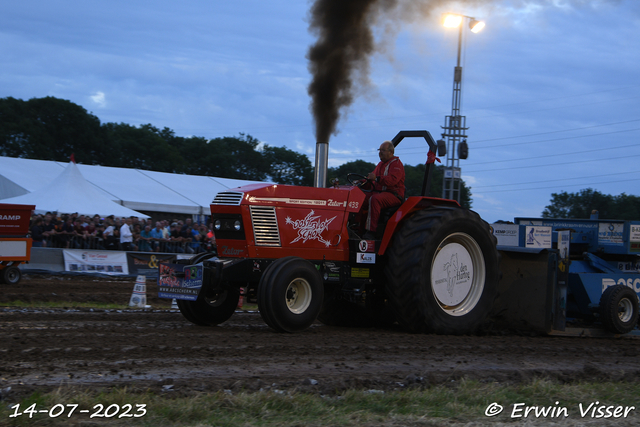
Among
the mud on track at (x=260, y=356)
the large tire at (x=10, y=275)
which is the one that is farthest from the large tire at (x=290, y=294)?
the large tire at (x=10, y=275)

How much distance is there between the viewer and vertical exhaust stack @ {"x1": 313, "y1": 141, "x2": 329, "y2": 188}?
795 centimetres

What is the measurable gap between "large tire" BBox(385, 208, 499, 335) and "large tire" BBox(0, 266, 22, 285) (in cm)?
975

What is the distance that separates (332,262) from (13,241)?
9.44 meters

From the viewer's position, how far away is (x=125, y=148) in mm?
58062

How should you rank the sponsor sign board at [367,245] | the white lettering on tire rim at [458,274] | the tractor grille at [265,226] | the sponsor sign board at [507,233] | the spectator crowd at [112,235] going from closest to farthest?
1. the tractor grille at [265,226]
2. the sponsor sign board at [367,245]
3. the white lettering on tire rim at [458,274]
4. the sponsor sign board at [507,233]
5. the spectator crowd at [112,235]

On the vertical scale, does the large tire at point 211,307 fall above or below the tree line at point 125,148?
below

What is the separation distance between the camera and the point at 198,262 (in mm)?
7355

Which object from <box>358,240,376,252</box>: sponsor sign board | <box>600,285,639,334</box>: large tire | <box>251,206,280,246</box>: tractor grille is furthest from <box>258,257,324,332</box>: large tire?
<box>600,285,639,334</box>: large tire

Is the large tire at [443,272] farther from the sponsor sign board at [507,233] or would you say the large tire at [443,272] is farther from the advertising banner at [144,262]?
the advertising banner at [144,262]

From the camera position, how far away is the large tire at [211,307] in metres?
7.50

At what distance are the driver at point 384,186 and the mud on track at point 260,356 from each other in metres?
1.31

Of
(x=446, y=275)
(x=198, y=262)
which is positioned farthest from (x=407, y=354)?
(x=198, y=262)

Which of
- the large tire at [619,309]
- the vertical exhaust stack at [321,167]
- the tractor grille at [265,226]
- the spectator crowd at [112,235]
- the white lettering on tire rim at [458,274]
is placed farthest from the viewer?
the spectator crowd at [112,235]

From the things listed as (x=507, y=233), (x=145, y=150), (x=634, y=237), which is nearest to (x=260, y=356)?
(x=507, y=233)
